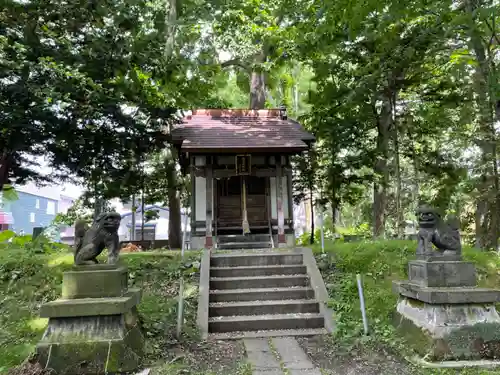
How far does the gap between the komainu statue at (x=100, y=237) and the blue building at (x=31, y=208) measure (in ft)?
67.9

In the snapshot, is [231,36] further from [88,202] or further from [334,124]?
[88,202]

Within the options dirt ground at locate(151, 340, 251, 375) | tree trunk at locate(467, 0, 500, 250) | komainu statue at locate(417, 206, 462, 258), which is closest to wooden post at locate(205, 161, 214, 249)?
dirt ground at locate(151, 340, 251, 375)

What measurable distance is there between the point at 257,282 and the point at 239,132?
596 centimetres

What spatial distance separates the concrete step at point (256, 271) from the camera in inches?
281

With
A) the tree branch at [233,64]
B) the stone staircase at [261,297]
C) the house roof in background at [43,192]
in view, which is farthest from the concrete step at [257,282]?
the house roof in background at [43,192]

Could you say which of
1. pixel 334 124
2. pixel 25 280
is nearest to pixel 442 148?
pixel 334 124

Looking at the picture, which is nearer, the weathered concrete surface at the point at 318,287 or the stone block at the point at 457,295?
the stone block at the point at 457,295

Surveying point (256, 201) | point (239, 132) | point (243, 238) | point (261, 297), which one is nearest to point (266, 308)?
point (261, 297)

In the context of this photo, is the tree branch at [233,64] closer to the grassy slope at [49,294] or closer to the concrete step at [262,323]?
the grassy slope at [49,294]

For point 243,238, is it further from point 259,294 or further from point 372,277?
point 372,277

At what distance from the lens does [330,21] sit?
6211 mm

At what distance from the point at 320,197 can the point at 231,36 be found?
25.4 ft

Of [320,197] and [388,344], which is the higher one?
[320,197]

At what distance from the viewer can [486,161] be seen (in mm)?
9352
